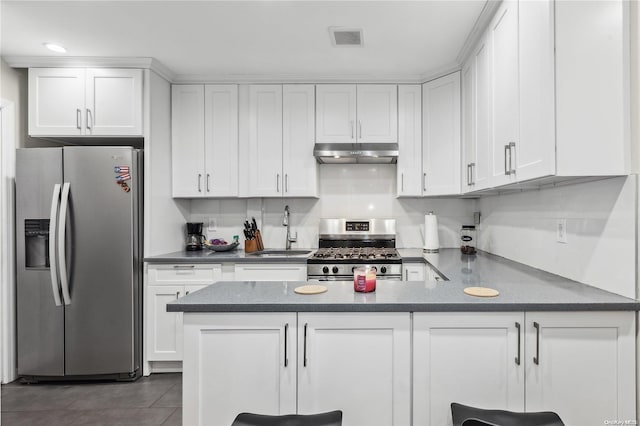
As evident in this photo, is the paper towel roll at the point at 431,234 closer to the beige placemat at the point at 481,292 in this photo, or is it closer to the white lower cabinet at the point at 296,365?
the beige placemat at the point at 481,292

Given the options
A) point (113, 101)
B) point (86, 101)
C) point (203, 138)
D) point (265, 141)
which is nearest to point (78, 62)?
point (86, 101)

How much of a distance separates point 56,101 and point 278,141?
1.87 metres

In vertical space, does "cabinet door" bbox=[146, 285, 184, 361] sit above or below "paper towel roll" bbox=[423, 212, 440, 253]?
below

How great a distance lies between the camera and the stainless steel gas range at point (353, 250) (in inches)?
117

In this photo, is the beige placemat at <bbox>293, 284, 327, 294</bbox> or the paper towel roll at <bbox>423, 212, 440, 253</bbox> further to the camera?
the paper towel roll at <bbox>423, 212, 440, 253</bbox>

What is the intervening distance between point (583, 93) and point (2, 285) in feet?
12.9

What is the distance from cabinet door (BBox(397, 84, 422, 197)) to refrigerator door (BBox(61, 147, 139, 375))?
2.38m

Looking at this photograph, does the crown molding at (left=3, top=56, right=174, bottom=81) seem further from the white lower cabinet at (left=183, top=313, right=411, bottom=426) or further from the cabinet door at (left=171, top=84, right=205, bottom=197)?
the white lower cabinet at (left=183, top=313, right=411, bottom=426)

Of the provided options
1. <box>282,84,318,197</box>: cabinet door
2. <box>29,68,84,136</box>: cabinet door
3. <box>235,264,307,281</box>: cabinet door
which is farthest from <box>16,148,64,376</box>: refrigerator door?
<box>282,84,318,197</box>: cabinet door

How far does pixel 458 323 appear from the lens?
4.71 feet

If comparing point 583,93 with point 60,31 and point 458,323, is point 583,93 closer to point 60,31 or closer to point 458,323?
point 458,323

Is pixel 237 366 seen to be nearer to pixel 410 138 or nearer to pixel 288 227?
pixel 288 227

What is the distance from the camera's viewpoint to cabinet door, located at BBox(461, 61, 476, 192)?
271 cm

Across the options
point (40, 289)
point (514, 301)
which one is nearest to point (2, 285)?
point (40, 289)
